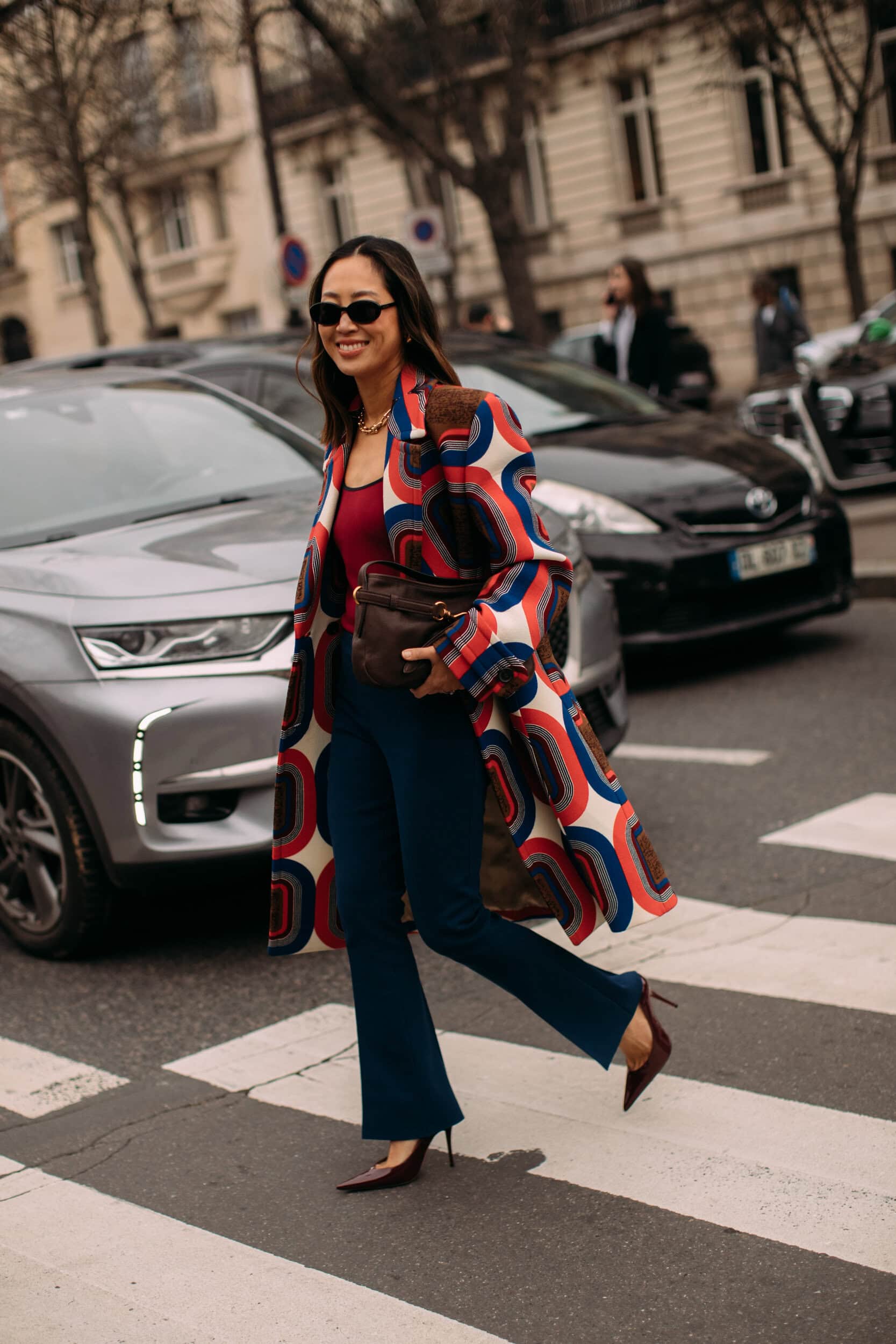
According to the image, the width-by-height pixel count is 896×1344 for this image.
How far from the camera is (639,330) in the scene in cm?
1067

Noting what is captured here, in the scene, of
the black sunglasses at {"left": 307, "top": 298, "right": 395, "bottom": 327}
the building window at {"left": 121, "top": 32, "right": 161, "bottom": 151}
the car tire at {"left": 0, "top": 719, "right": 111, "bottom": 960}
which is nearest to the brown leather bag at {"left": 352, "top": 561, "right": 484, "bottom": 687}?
the black sunglasses at {"left": 307, "top": 298, "right": 395, "bottom": 327}

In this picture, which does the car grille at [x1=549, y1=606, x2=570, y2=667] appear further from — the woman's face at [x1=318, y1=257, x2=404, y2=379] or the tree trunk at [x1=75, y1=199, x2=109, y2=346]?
the tree trunk at [x1=75, y1=199, x2=109, y2=346]

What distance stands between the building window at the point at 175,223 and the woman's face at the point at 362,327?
39897mm

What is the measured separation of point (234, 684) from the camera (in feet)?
15.3

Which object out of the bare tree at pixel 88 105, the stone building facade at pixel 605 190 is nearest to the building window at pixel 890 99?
the stone building facade at pixel 605 190

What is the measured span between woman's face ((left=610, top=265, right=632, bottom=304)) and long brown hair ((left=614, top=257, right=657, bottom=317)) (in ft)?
0.04

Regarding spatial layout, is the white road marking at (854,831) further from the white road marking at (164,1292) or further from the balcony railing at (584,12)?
the balcony railing at (584,12)

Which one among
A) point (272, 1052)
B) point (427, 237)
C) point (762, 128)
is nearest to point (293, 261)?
point (427, 237)

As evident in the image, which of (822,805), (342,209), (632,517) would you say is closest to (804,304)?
(342,209)

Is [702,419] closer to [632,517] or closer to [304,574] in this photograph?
[632,517]

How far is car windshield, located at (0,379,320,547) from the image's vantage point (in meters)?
5.69

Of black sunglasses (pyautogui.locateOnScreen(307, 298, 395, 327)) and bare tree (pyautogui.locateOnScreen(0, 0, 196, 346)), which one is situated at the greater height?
bare tree (pyautogui.locateOnScreen(0, 0, 196, 346))

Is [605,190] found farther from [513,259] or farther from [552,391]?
[552,391]

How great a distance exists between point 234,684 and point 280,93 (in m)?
36.4
